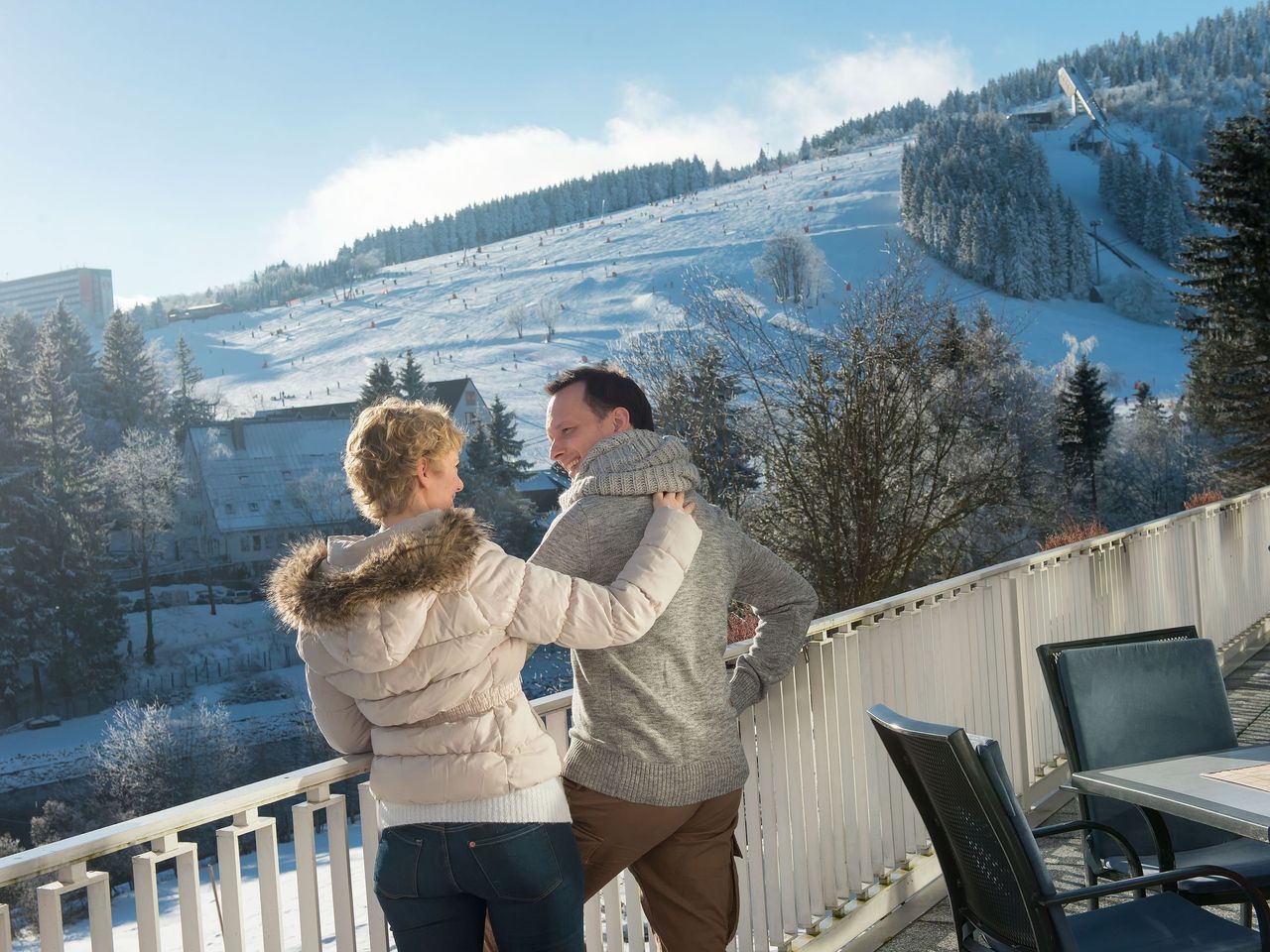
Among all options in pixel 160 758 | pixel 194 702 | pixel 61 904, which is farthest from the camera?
pixel 194 702

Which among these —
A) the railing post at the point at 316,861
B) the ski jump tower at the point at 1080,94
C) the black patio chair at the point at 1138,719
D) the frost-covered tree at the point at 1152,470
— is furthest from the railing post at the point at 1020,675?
the ski jump tower at the point at 1080,94

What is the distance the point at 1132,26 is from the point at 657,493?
7703 inches

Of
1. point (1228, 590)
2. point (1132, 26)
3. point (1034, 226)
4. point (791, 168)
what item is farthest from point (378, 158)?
point (1228, 590)

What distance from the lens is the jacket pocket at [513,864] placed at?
5.64ft

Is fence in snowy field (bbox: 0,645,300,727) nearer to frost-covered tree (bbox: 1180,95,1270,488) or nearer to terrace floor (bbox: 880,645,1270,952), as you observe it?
frost-covered tree (bbox: 1180,95,1270,488)

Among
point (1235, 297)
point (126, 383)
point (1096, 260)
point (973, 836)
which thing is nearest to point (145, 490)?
point (126, 383)

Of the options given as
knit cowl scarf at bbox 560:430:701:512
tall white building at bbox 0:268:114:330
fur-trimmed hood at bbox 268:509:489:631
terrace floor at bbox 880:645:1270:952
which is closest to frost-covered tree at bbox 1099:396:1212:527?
terrace floor at bbox 880:645:1270:952

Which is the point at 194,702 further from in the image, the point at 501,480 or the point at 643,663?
the point at 643,663

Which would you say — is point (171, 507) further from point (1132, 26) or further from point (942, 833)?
point (1132, 26)

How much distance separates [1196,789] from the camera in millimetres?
2373

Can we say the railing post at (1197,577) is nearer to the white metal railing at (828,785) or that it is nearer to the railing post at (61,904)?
the white metal railing at (828,785)

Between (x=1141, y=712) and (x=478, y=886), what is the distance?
6.15ft

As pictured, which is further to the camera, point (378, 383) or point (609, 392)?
point (378, 383)

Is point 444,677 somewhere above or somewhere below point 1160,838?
above
